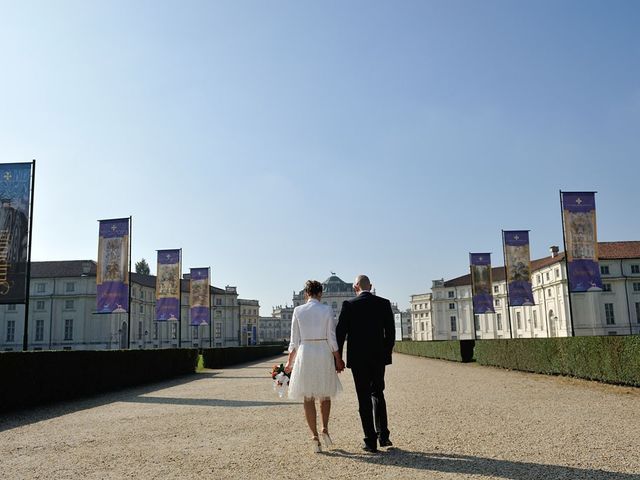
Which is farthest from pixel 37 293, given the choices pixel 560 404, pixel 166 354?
pixel 560 404

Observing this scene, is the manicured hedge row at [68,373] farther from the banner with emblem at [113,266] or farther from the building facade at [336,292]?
the building facade at [336,292]

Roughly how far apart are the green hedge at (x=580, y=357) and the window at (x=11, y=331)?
206 ft

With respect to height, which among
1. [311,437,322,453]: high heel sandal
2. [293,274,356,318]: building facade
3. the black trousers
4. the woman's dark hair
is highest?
[293,274,356,318]: building facade

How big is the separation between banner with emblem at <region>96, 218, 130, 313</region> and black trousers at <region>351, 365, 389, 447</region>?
18918mm

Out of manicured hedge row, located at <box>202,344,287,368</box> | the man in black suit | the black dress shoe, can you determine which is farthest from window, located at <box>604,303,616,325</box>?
the black dress shoe

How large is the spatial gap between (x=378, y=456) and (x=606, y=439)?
322 centimetres

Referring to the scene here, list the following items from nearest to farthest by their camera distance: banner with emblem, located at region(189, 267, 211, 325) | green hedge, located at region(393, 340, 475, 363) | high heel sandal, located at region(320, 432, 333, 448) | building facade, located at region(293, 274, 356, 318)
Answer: high heel sandal, located at region(320, 432, 333, 448), green hedge, located at region(393, 340, 475, 363), banner with emblem, located at region(189, 267, 211, 325), building facade, located at region(293, 274, 356, 318)

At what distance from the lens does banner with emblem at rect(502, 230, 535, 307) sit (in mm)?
29688

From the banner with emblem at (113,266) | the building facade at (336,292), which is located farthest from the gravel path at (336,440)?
the building facade at (336,292)

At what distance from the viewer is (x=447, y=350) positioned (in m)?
38.5

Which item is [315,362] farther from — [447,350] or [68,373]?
[447,350]

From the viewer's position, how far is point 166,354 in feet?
81.7

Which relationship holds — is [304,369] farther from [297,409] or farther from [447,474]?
[297,409]

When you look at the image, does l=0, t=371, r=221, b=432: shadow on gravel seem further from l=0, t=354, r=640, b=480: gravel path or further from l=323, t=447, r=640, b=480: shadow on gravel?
l=323, t=447, r=640, b=480: shadow on gravel
